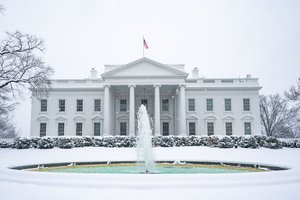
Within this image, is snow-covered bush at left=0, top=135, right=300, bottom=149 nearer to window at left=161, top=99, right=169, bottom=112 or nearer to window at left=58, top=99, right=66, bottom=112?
window at left=58, top=99, right=66, bottom=112

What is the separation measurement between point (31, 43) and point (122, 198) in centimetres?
2454

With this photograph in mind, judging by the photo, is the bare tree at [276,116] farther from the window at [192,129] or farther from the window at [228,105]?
the window at [192,129]

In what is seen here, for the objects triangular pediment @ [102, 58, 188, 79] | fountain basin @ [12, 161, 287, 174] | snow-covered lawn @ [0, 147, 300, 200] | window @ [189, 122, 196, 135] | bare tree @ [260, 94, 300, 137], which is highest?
triangular pediment @ [102, 58, 188, 79]

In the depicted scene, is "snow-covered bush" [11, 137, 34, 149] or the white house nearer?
"snow-covered bush" [11, 137, 34, 149]

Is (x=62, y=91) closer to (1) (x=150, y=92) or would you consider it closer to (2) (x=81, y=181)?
(1) (x=150, y=92)

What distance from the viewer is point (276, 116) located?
5356cm

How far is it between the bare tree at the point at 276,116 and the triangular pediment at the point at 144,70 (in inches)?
1023

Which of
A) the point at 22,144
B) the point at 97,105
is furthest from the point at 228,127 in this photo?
the point at 22,144

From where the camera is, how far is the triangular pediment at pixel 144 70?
120ft

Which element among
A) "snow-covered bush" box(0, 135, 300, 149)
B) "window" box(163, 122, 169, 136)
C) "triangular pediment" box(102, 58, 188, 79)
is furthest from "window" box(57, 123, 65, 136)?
"window" box(163, 122, 169, 136)

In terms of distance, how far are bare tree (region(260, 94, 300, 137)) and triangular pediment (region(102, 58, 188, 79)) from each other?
85.2ft

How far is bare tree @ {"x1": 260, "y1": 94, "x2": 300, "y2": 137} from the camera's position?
5262 centimetres

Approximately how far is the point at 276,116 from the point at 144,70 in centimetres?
3078

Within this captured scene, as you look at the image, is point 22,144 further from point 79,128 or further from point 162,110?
point 162,110
